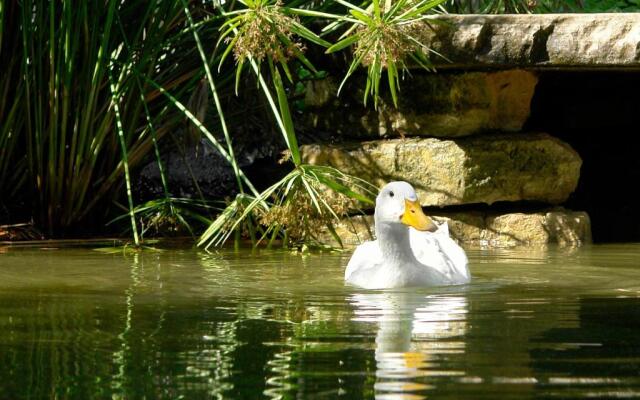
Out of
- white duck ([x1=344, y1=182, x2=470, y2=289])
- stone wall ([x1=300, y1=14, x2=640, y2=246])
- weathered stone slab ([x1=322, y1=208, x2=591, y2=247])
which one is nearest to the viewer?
white duck ([x1=344, y1=182, x2=470, y2=289])

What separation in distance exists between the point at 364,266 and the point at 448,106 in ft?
8.47

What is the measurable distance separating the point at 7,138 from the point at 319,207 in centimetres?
230

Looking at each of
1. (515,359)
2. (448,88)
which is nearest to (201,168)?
(448,88)

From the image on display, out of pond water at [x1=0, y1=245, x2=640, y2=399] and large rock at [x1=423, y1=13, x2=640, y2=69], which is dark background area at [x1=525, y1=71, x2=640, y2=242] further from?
pond water at [x1=0, y1=245, x2=640, y2=399]

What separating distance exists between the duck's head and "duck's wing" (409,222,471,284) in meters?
0.22

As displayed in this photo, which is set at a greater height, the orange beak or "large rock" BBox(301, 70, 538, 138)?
"large rock" BBox(301, 70, 538, 138)

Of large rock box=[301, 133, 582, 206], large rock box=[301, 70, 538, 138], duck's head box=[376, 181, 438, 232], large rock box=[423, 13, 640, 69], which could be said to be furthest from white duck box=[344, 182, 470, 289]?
large rock box=[301, 70, 538, 138]

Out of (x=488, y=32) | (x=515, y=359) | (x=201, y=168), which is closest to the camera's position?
(x=515, y=359)

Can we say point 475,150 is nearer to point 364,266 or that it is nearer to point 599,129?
point 599,129

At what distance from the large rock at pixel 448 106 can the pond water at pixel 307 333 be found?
180 centimetres

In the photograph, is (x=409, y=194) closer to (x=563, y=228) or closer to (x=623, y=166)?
(x=563, y=228)

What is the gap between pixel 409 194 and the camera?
18.1ft

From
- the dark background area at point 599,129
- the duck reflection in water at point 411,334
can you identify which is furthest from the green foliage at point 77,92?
the duck reflection in water at point 411,334

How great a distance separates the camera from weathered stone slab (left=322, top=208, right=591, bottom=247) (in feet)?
25.8
